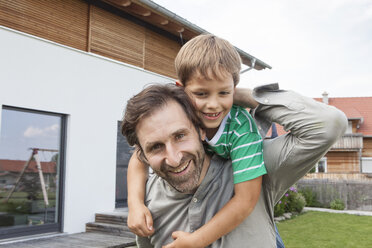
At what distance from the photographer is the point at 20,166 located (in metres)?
6.77

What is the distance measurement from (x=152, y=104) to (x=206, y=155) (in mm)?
328

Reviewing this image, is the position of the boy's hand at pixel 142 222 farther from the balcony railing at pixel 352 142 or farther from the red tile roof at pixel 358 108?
the red tile roof at pixel 358 108

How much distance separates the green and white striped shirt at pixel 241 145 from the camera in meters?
1.52

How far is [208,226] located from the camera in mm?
1539

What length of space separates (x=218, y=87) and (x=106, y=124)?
684 centimetres

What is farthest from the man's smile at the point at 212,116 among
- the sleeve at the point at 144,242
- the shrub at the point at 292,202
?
the shrub at the point at 292,202

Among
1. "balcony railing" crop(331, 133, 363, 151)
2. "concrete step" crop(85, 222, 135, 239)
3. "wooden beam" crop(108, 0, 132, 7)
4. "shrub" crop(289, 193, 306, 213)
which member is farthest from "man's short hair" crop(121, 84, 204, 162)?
"balcony railing" crop(331, 133, 363, 151)

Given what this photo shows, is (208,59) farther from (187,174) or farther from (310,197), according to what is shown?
(310,197)

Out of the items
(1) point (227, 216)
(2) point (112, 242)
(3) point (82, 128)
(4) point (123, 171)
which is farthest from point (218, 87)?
(4) point (123, 171)

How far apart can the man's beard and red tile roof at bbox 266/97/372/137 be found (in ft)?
92.8

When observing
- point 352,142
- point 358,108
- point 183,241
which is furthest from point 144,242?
point 358,108

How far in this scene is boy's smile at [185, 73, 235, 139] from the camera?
167 cm

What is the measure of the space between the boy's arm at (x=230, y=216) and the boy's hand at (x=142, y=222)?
0.56 feet

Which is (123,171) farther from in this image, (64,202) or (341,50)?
(341,50)
